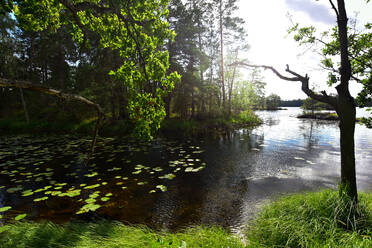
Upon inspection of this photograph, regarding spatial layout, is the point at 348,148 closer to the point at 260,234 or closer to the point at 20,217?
the point at 260,234

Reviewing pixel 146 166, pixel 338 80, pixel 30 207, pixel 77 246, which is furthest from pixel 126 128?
pixel 338 80

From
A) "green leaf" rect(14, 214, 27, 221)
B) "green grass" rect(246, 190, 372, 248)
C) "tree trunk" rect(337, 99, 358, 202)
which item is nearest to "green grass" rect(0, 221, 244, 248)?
"green leaf" rect(14, 214, 27, 221)

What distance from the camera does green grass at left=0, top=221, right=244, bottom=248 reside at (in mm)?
2617

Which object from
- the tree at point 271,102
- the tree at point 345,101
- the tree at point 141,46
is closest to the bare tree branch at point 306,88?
the tree at point 345,101

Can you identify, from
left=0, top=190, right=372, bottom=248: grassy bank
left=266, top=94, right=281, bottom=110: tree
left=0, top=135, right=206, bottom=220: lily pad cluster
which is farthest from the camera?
left=266, top=94, right=281, bottom=110: tree

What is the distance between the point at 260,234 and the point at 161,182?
3.72m

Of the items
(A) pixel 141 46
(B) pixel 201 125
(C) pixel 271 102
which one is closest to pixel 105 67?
(B) pixel 201 125

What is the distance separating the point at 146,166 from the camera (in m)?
7.80

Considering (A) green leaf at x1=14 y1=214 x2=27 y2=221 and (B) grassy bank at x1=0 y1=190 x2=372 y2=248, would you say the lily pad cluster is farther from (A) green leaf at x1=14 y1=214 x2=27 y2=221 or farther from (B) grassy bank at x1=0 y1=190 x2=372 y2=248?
(B) grassy bank at x1=0 y1=190 x2=372 y2=248

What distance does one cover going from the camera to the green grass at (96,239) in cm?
262

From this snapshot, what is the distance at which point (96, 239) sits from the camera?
9.64ft

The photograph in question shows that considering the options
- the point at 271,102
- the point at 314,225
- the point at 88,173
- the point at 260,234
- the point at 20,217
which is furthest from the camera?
the point at 271,102

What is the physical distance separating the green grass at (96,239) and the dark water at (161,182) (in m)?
0.84

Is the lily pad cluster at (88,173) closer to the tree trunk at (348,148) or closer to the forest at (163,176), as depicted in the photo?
the forest at (163,176)
